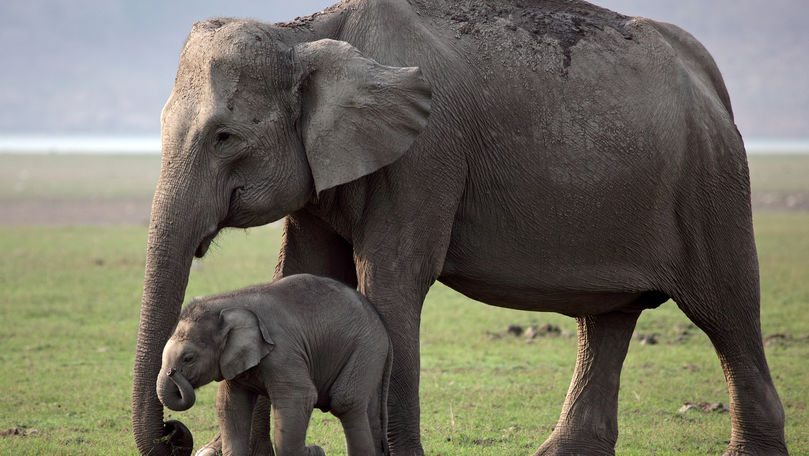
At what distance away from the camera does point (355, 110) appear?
627 cm

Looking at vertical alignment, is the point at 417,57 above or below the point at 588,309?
above

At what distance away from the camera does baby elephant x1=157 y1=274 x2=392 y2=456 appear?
5.64m

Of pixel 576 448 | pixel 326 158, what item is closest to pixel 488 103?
pixel 326 158

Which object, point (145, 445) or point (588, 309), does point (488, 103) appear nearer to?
point (588, 309)

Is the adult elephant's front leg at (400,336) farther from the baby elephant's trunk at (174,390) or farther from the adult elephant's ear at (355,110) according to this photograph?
the baby elephant's trunk at (174,390)

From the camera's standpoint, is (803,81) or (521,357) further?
(803,81)

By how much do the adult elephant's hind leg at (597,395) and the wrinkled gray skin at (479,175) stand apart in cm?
1

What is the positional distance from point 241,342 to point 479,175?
1.88 metres

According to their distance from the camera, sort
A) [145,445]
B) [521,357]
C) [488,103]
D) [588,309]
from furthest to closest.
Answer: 1. [521,357]
2. [588,309]
3. [488,103]
4. [145,445]

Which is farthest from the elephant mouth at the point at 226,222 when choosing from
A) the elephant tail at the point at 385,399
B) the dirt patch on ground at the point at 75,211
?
the dirt patch on ground at the point at 75,211

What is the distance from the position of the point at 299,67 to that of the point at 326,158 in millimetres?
523

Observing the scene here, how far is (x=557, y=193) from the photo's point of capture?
6.88 meters

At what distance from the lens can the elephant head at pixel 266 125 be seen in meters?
6.05

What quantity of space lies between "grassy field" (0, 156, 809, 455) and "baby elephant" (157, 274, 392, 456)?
2.04 m
